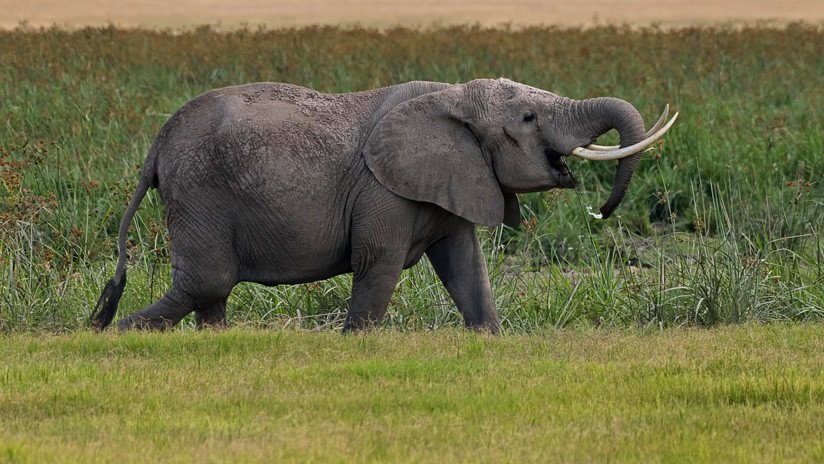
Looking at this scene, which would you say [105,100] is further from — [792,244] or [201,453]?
[201,453]

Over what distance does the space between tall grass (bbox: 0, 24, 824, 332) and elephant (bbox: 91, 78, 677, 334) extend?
1.34 meters

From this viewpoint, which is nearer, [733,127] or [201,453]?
[201,453]

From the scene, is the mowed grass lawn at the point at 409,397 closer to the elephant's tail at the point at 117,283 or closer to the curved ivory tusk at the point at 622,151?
the elephant's tail at the point at 117,283

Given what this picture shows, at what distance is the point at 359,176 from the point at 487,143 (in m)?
0.85

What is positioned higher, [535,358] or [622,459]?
[622,459]

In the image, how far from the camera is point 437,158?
9.69 metres

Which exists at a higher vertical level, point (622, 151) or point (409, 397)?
point (622, 151)

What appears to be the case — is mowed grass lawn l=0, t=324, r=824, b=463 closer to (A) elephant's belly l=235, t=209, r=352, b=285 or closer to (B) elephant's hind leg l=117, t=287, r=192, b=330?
(A) elephant's belly l=235, t=209, r=352, b=285

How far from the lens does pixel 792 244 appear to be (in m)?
12.7

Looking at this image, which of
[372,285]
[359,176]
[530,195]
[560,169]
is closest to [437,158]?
[359,176]

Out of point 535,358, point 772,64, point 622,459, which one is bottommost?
point 772,64

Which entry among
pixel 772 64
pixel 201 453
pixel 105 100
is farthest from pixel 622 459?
pixel 772 64

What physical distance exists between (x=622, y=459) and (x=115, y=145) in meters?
10.7

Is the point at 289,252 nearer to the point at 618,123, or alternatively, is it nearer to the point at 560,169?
the point at 560,169
